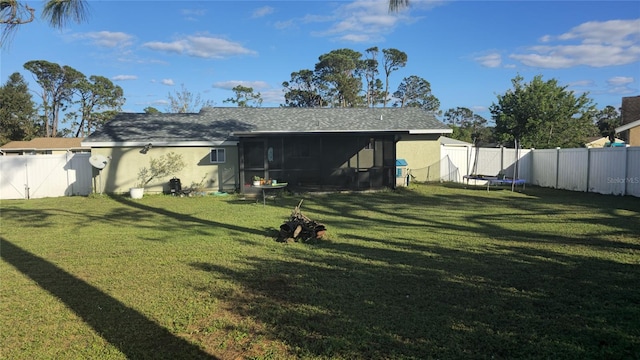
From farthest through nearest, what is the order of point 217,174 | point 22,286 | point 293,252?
point 217,174, point 293,252, point 22,286

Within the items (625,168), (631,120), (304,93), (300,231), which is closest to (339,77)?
(304,93)

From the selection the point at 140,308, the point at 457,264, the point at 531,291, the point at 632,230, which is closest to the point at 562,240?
the point at 632,230

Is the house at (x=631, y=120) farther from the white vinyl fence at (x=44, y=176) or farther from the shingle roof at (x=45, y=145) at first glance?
the shingle roof at (x=45, y=145)

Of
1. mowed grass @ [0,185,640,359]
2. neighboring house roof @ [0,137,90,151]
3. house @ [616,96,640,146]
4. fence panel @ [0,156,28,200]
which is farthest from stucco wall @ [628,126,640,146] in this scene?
neighboring house roof @ [0,137,90,151]


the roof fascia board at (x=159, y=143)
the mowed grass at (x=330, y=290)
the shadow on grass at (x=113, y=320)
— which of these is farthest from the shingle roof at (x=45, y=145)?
the shadow on grass at (x=113, y=320)

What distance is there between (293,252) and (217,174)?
11.5 m

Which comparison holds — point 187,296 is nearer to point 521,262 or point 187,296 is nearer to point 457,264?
Result: point 457,264

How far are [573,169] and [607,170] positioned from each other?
5.61ft

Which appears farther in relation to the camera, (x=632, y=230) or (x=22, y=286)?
(x=632, y=230)

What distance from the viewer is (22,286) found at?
205 inches

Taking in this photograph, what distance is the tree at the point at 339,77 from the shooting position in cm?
4441

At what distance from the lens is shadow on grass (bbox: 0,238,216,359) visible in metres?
3.42

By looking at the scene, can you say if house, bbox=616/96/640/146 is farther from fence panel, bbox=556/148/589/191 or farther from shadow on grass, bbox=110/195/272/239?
Answer: shadow on grass, bbox=110/195/272/239

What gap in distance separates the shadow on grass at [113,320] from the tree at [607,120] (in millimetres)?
60118
